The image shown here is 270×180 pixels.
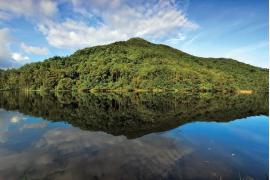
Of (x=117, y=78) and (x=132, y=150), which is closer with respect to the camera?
(x=132, y=150)

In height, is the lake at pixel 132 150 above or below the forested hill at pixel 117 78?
below

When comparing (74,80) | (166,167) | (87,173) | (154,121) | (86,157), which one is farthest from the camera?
(74,80)

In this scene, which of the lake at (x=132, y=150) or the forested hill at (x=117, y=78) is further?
the forested hill at (x=117, y=78)

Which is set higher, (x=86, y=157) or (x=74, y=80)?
(x=74, y=80)

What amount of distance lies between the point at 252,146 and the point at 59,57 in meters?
159

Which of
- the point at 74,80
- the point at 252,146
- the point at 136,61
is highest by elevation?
the point at 136,61

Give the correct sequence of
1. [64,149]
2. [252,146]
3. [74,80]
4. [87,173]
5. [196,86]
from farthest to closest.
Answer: [74,80]
[196,86]
[252,146]
[64,149]
[87,173]

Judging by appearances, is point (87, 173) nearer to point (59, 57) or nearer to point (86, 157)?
point (86, 157)

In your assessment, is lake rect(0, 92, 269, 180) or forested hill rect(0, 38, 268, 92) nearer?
lake rect(0, 92, 269, 180)

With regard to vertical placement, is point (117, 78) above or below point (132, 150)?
above

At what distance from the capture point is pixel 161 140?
1867cm

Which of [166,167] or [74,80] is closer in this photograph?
[166,167]

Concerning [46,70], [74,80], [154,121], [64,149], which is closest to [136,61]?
[74,80]

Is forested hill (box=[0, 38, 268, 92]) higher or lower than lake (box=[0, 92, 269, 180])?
higher
